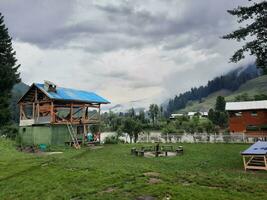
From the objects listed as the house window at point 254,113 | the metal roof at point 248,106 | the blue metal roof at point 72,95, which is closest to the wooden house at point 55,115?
the blue metal roof at point 72,95

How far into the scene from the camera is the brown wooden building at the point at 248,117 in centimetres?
4728

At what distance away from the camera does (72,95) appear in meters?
39.2

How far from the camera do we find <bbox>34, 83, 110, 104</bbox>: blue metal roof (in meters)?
36.1

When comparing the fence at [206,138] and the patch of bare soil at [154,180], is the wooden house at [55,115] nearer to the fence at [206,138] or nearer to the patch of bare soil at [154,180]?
the fence at [206,138]

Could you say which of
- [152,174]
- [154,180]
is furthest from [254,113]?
[154,180]

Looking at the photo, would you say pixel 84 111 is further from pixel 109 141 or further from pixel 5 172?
pixel 5 172

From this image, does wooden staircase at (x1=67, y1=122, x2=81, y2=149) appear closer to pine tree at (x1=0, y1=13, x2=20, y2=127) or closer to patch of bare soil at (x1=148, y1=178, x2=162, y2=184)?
pine tree at (x1=0, y1=13, x2=20, y2=127)

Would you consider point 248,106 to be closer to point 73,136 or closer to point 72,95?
point 72,95

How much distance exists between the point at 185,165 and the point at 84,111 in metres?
25.1

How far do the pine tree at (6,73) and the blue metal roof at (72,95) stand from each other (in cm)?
750

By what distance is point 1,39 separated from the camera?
→ 145 ft

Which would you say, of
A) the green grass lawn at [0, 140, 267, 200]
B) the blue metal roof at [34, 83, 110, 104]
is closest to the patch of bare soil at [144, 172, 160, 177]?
the green grass lawn at [0, 140, 267, 200]

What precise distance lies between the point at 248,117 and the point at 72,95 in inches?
1153

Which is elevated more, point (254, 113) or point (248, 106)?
point (248, 106)
